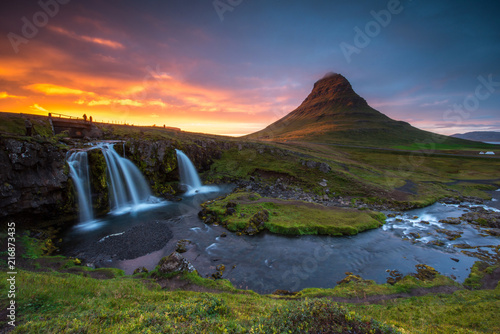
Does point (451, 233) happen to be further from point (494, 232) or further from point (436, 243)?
point (494, 232)

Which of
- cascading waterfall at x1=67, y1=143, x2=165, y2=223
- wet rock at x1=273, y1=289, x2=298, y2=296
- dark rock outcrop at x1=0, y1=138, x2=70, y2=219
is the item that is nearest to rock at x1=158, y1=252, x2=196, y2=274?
wet rock at x1=273, y1=289, x2=298, y2=296

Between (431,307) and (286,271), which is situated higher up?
(431,307)

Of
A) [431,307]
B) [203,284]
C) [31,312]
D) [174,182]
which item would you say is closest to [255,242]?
[203,284]

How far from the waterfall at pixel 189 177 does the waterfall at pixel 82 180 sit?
2001 centimetres

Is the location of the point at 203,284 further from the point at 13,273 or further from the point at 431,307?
the point at 431,307

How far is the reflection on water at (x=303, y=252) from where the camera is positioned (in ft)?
64.3

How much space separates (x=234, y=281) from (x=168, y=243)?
424 inches

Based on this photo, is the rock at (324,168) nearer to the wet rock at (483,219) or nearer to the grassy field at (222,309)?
the wet rock at (483,219)

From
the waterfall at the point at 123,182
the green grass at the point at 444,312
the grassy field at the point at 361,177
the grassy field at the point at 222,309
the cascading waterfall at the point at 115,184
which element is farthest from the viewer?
the grassy field at the point at 361,177

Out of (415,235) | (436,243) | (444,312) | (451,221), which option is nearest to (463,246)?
(436,243)

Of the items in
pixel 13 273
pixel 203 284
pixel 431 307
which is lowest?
pixel 203 284

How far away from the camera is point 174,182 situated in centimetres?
5106

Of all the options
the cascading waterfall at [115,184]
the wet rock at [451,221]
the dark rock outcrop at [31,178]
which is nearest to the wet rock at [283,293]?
the cascading waterfall at [115,184]

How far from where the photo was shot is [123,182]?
3888 centimetres
